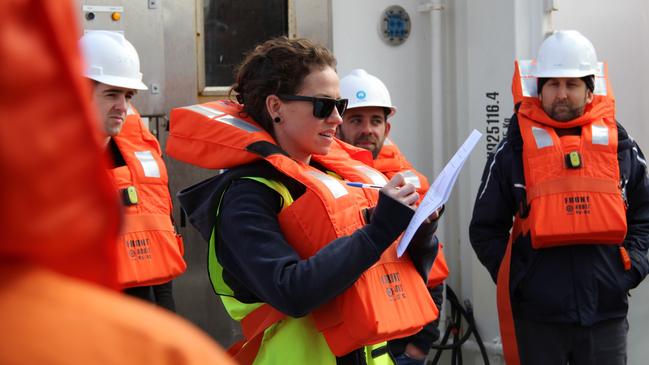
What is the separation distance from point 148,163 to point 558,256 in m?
1.95

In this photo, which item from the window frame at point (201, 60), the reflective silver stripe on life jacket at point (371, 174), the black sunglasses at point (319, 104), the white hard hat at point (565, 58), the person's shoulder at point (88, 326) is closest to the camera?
the person's shoulder at point (88, 326)

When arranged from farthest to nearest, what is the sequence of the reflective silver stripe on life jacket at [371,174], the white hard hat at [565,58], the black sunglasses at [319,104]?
the white hard hat at [565,58], the reflective silver stripe on life jacket at [371,174], the black sunglasses at [319,104]

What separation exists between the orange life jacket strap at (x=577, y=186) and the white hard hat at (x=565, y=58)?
0.58m

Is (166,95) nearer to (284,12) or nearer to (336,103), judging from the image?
(284,12)

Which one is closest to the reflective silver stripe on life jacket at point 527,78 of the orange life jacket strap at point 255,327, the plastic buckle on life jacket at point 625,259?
the plastic buckle on life jacket at point 625,259

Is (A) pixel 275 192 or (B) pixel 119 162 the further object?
(B) pixel 119 162

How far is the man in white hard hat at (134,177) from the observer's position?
4133 millimetres

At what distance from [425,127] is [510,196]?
1087 millimetres

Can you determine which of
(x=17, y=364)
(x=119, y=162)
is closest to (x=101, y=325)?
(x=17, y=364)

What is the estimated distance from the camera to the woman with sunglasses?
8.31ft

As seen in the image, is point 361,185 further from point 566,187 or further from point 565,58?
point 565,58

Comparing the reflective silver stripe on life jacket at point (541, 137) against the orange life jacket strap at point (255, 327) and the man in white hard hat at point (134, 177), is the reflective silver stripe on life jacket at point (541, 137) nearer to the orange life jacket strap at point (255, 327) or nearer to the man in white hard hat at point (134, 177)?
the man in white hard hat at point (134, 177)

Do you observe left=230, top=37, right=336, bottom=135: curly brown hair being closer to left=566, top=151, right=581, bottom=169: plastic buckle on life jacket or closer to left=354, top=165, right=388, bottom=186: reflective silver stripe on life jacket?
left=354, top=165, right=388, bottom=186: reflective silver stripe on life jacket

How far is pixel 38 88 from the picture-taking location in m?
0.81
